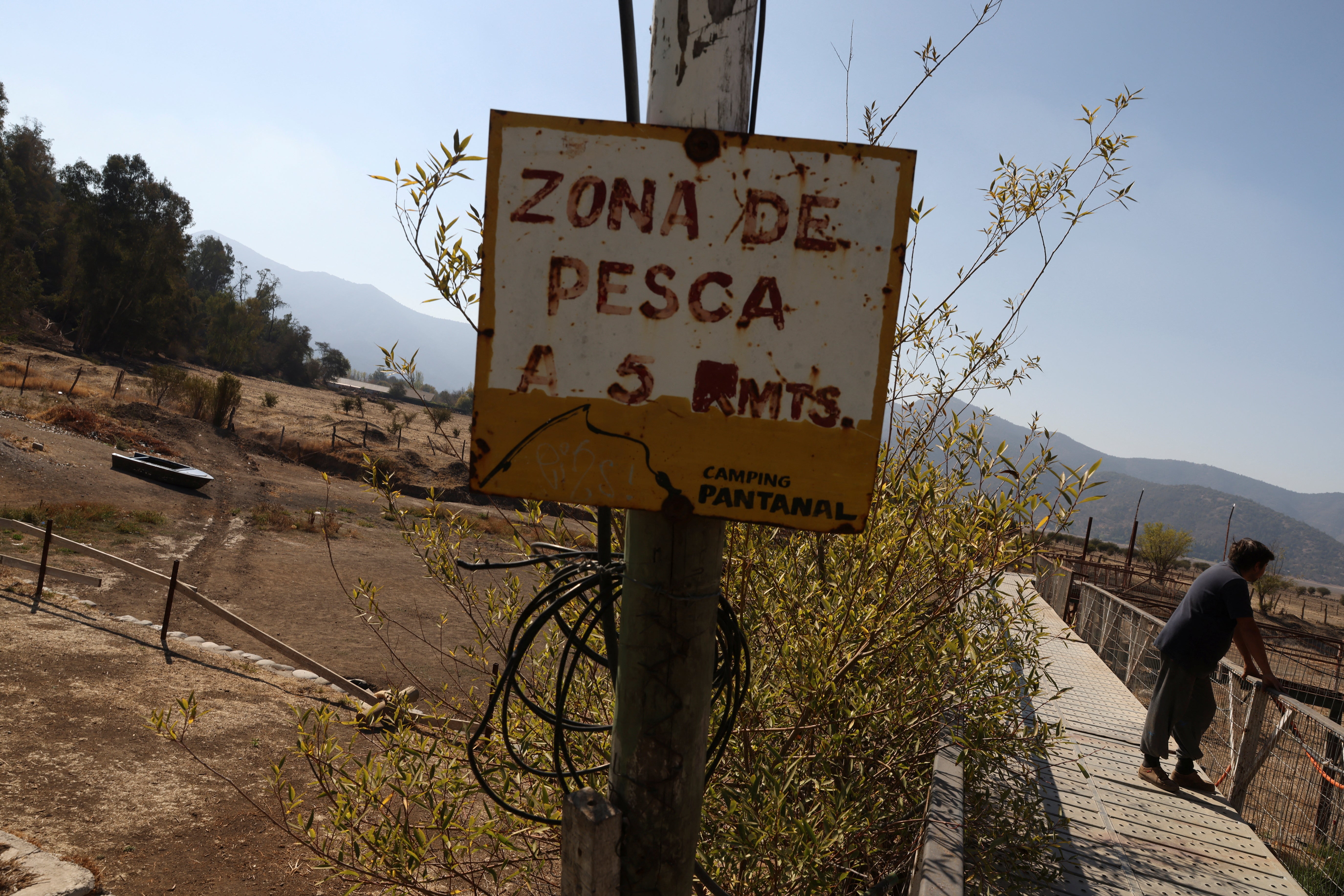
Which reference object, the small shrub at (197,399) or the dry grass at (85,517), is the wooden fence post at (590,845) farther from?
the small shrub at (197,399)

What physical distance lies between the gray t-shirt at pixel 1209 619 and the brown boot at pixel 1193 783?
3.16 ft

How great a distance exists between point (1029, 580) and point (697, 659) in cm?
236

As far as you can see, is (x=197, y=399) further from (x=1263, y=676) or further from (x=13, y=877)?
(x=1263, y=676)

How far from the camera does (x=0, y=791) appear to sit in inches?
240

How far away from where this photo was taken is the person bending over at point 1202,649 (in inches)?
198

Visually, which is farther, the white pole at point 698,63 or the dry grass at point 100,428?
the dry grass at point 100,428

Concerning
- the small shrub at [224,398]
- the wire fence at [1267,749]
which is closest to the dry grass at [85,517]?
the small shrub at [224,398]

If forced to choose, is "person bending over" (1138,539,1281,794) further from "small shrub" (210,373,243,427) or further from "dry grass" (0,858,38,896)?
"small shrub" (210,373,243,427)

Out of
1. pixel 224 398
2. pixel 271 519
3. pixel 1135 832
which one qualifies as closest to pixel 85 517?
pixel 271 519

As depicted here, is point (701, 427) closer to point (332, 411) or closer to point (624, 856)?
point (624, 856)

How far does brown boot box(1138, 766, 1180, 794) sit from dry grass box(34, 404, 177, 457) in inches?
1190

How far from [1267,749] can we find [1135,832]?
174cm

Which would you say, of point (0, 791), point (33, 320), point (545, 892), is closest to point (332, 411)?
point (33, 320)

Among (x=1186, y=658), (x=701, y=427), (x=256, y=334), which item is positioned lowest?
(x=1186, y=658)
